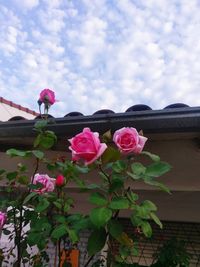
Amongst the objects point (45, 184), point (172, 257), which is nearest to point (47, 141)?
point (45, 184)

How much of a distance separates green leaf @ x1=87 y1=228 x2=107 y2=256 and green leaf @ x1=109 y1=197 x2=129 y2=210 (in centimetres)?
14

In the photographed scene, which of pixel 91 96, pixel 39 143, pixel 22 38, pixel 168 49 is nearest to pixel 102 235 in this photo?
pixel 39 143

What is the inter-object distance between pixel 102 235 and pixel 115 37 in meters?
3.77

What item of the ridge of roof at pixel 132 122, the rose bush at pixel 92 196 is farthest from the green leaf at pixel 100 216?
the ridge of roof at pixel 132 122

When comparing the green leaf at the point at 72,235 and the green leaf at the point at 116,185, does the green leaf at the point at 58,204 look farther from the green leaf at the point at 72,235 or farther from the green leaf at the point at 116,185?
the green leaf at the point at 116,185

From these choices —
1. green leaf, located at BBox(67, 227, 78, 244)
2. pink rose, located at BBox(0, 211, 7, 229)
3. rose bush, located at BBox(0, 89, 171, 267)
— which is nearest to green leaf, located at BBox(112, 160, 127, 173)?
rose bush, located at BBox(0, 89, 171, 267)

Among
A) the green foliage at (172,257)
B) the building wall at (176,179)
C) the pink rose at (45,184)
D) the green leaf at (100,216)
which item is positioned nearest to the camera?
the green leaf at (100,216)

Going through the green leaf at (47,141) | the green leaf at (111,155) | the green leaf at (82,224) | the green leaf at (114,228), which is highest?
the green leaf at (47,141)

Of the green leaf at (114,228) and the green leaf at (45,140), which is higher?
the green leaf at (45,140)

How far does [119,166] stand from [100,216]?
259mm

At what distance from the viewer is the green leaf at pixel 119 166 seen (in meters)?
1.32

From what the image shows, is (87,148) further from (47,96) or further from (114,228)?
(47,96)

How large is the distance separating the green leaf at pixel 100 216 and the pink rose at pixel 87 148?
204mm

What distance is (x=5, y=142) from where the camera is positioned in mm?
2285
